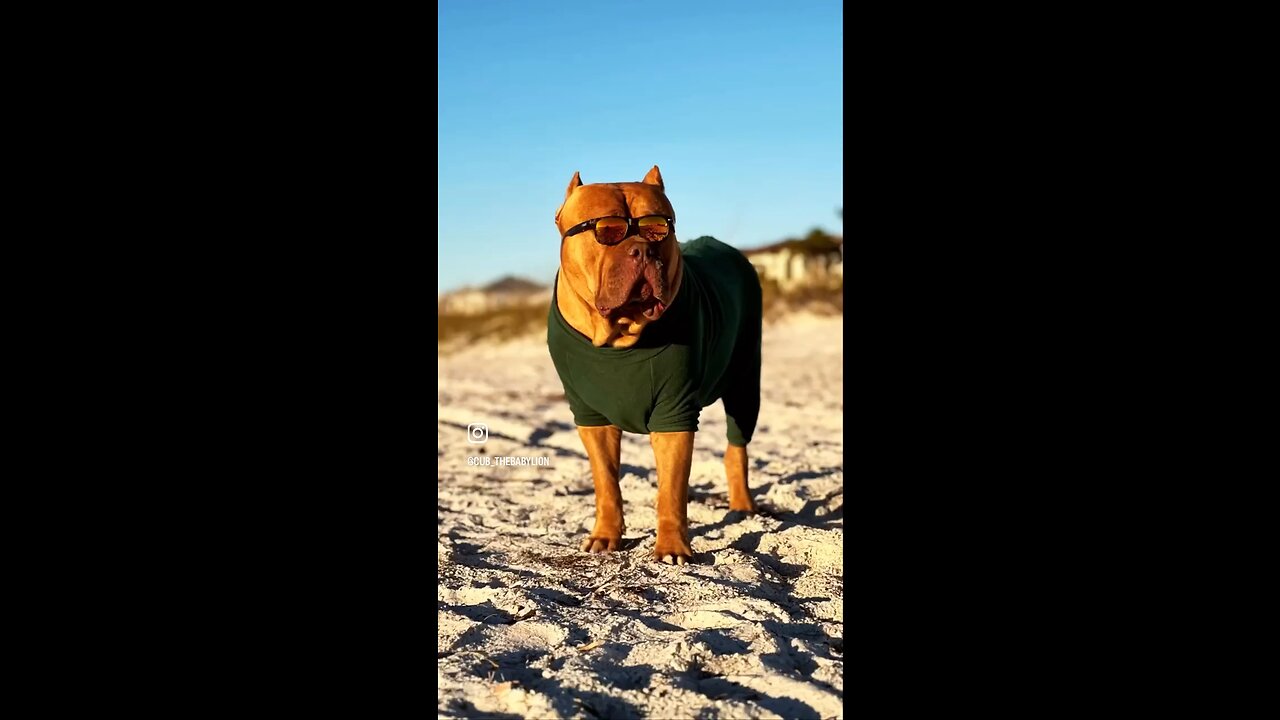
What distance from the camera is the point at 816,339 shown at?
12.4 metres

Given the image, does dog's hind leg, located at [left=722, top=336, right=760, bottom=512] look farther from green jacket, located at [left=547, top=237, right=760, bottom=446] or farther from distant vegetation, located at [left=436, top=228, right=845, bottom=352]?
distant vegetation, located at [left=436, top=228, right=845, bottom=352]

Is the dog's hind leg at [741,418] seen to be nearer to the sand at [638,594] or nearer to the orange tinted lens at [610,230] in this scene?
the sand at [638,594]

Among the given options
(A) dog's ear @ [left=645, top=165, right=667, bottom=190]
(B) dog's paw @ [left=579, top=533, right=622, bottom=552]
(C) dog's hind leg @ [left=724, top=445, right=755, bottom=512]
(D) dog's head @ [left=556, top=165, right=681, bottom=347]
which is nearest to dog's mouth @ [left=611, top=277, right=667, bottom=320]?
(D) dog's head @ [left=556, top=165, right=681, bottom=347]

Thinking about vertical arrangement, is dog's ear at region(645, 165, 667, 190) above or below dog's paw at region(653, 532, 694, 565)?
above

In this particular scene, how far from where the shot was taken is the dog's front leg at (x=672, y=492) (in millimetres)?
3553

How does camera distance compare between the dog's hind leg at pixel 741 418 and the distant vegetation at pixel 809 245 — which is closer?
Result: the dog's hind leg at pixel 741 418

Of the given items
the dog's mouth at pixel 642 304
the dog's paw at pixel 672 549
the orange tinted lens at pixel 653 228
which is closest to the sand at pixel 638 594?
the dog's paw at pixel 672 549

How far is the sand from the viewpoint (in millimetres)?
2258

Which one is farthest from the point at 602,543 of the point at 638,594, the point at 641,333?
the point at 641,333

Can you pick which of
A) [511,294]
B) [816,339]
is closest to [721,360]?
[816,339]

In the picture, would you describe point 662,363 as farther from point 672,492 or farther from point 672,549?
point 672,549
